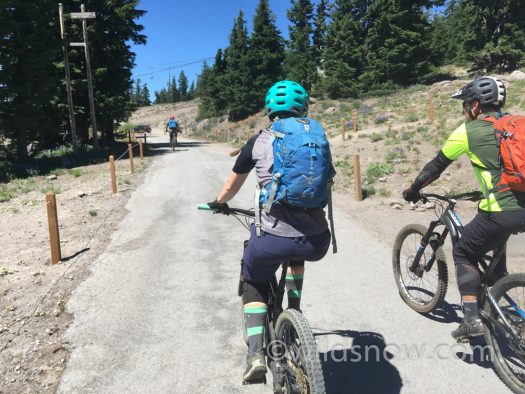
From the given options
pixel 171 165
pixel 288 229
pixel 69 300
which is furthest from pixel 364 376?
pixel 171 165

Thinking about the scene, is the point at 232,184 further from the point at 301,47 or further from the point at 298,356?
the point at 301,47

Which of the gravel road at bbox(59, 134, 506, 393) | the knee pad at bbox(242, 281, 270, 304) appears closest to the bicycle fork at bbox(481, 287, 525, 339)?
the gravel road at bbox(59, 134, 506, 393)

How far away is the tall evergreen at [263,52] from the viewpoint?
4694 centimetres

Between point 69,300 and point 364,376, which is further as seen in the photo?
point 69,300

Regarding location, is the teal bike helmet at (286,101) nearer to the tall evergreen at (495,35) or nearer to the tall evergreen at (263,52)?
the tall evergreen at (495,35)

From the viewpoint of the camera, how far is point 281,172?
274cm

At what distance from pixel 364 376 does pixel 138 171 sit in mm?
16390

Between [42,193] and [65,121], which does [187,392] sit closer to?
[42,193]

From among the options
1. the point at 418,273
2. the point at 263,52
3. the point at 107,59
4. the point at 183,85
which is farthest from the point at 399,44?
the point at 183,85

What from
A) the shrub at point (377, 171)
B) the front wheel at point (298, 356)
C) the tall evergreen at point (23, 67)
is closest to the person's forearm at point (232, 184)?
the front wheel at point (298, 356)

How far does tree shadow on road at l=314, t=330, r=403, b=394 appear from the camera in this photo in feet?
11.4

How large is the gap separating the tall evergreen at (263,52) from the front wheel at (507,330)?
148ft

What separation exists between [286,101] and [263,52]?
152 feet

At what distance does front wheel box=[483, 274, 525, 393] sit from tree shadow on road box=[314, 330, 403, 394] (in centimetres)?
81
